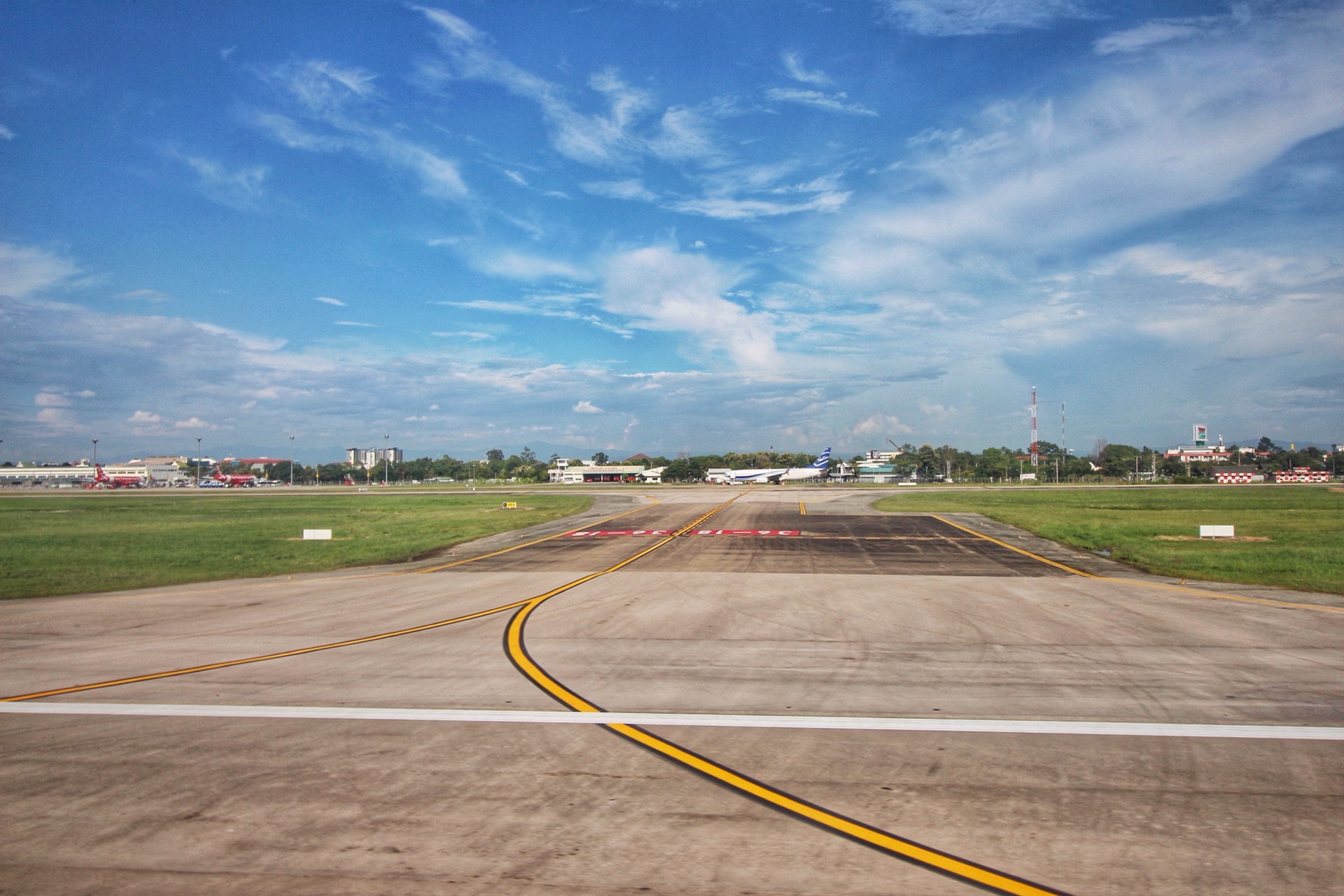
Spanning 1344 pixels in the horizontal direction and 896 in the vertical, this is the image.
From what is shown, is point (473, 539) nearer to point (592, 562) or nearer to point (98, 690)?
point (592, 562)

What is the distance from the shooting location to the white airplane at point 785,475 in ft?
426

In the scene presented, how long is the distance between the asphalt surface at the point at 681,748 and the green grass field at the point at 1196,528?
5961 mm

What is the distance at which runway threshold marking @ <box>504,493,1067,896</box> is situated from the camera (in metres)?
4.34

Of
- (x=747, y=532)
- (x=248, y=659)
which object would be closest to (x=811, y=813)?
(x=248, y=659)

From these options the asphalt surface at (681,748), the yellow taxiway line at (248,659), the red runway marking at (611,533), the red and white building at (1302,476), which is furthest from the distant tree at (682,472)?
the asphalt surface at (681,748)

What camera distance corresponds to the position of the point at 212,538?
94.0ft

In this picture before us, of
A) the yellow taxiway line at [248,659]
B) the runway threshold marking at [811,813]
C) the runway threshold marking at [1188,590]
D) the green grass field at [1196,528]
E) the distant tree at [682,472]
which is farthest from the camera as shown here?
the distant tree at [682,472]

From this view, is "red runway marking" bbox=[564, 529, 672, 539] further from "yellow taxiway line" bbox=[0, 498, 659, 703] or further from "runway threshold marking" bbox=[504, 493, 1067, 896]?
"runway threshold marking" bbox=[504, 493, 1067, 896]

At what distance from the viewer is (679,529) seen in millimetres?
30469

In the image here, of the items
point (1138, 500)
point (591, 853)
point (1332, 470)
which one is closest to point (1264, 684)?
point (591, 853)

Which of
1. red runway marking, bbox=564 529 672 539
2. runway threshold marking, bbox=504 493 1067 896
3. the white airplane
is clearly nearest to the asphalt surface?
runway threshold marking, bbox=504 493 1067 896

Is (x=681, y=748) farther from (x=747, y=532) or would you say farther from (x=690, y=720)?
(x=747, y=532)

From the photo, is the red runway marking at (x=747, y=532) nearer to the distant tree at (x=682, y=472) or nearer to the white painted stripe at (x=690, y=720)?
the white painted stripe at (x=690, y=720)

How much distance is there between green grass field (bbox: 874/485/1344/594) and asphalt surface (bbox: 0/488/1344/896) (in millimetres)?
5961
